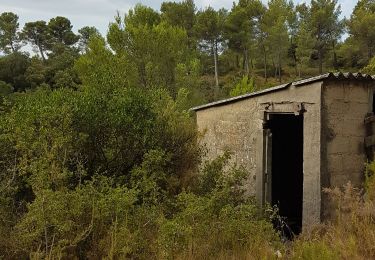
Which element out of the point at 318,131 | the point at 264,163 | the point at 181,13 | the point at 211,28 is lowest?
the point at 264,163

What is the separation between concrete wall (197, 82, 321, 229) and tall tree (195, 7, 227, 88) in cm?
2602

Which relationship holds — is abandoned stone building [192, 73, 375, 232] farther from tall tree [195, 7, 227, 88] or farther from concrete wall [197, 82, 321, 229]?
tall tree [195, 7, 227, 88]

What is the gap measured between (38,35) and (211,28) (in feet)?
75.7

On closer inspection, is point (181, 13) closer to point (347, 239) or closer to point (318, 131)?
point (318, 131)

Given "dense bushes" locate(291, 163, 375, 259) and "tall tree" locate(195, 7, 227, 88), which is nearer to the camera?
"dense bushes" locate(291, 163, 375, 259)

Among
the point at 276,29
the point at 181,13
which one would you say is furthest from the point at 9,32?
the point at 276,29

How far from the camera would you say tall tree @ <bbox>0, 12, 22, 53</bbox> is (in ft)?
143

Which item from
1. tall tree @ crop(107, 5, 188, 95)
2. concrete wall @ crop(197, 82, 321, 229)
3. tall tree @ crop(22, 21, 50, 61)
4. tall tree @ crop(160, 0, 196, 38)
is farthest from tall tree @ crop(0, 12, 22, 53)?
concrete wall @ crop(197, 82, 321, 229)

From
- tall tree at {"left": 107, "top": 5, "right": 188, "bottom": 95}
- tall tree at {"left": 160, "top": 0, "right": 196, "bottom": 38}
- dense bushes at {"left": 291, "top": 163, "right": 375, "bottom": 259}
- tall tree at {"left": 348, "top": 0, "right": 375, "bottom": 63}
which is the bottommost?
dense bushes at {"left": 291, "top": 163, "right": 375, "bottom": 259}

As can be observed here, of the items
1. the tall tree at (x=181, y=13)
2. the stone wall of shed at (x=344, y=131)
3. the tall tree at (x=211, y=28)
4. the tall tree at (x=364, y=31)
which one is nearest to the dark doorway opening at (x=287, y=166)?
the stone wall of shed at (x=344, y=131)

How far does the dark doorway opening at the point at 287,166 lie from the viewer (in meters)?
9.53

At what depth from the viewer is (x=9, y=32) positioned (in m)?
44.6

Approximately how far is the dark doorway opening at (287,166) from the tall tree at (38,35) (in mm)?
41893

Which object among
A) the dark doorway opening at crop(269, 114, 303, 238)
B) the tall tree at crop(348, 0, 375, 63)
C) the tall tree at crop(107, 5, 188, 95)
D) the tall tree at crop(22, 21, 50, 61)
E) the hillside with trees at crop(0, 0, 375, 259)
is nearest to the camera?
the hillside with trees at crop(0, 0, 375, 259)
